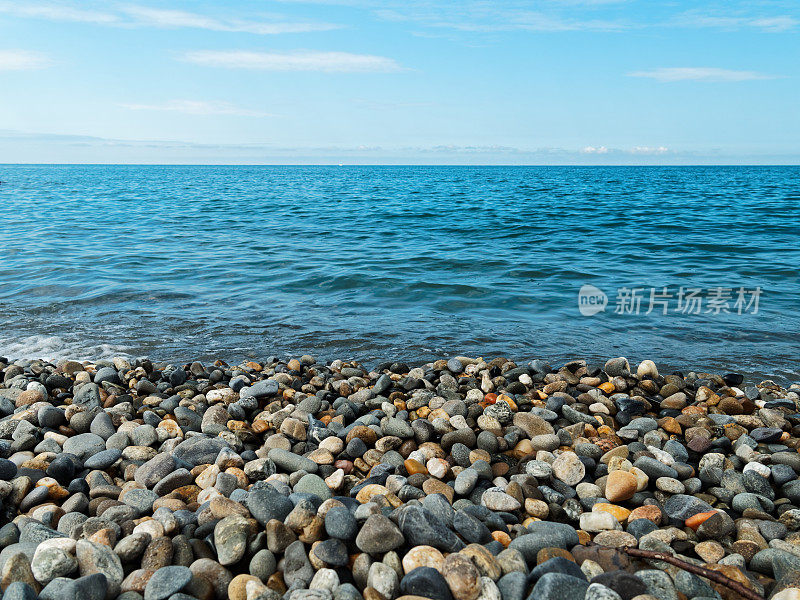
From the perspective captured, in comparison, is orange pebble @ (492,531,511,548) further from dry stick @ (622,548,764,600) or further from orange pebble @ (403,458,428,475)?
orange pebble @ (403,458,428,475)

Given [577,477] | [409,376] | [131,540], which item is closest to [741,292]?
[409,376]

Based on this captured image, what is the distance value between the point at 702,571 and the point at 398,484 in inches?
56.2

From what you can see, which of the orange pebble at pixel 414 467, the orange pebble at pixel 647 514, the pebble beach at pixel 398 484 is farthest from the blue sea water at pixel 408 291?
the orange pebble at pixel 647 514

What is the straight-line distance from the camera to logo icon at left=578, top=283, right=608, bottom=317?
7.69 metres

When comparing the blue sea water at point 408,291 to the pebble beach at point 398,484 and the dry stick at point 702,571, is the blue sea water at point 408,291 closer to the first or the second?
the pebble beach at point 398,484

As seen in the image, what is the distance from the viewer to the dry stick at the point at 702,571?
2.07 m

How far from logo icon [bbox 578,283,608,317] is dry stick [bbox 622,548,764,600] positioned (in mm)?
5430

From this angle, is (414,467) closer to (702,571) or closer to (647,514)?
(647,514)

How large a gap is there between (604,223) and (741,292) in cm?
955

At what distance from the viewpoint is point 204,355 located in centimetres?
590

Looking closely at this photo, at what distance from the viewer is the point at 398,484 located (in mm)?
2980

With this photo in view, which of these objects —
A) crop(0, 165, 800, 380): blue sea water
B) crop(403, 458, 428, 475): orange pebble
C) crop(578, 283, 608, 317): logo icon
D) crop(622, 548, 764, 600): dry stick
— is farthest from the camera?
crop(578, 283, 608, 317): logo icon

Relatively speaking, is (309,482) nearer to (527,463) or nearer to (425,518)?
(425,518)

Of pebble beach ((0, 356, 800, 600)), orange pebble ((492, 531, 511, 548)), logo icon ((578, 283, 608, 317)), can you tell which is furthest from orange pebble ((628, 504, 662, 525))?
logo icon ((578, 283, 608, 317))
